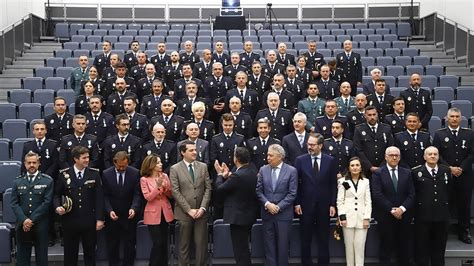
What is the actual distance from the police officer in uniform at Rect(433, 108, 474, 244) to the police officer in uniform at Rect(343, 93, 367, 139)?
3.42ft

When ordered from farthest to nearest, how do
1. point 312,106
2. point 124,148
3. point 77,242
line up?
point 312,106, point 124,148, point 77,242

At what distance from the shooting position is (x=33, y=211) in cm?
690

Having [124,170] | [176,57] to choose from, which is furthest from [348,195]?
[176,57]

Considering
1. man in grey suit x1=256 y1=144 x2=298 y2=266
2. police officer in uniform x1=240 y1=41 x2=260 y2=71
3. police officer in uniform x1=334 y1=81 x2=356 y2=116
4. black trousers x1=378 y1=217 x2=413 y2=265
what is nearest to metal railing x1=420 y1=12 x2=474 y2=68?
police officer in uniform x1=240 y1=41 x2=260 y2=71

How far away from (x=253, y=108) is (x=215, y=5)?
9977 mm

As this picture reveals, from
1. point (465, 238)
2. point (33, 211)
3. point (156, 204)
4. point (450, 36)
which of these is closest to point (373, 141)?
point (465, 238)

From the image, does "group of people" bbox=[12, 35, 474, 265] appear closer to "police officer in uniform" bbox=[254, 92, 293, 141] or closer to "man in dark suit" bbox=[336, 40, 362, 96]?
"police officer in uniform" bbox=[254, 92, 293, 141]

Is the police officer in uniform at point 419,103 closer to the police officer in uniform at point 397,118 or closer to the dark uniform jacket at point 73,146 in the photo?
the police officer in uniform at point 397,118

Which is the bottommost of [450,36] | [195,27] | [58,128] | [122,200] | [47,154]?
[122,200]

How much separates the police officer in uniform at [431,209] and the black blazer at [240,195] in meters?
1.89

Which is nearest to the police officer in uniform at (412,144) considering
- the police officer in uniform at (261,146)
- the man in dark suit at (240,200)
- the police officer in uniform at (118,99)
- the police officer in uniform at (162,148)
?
the police officer in uniform at (261,146)

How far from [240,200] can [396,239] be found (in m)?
1.92

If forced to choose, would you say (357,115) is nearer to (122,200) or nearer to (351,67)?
(351,67)

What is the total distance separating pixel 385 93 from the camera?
369 inches
